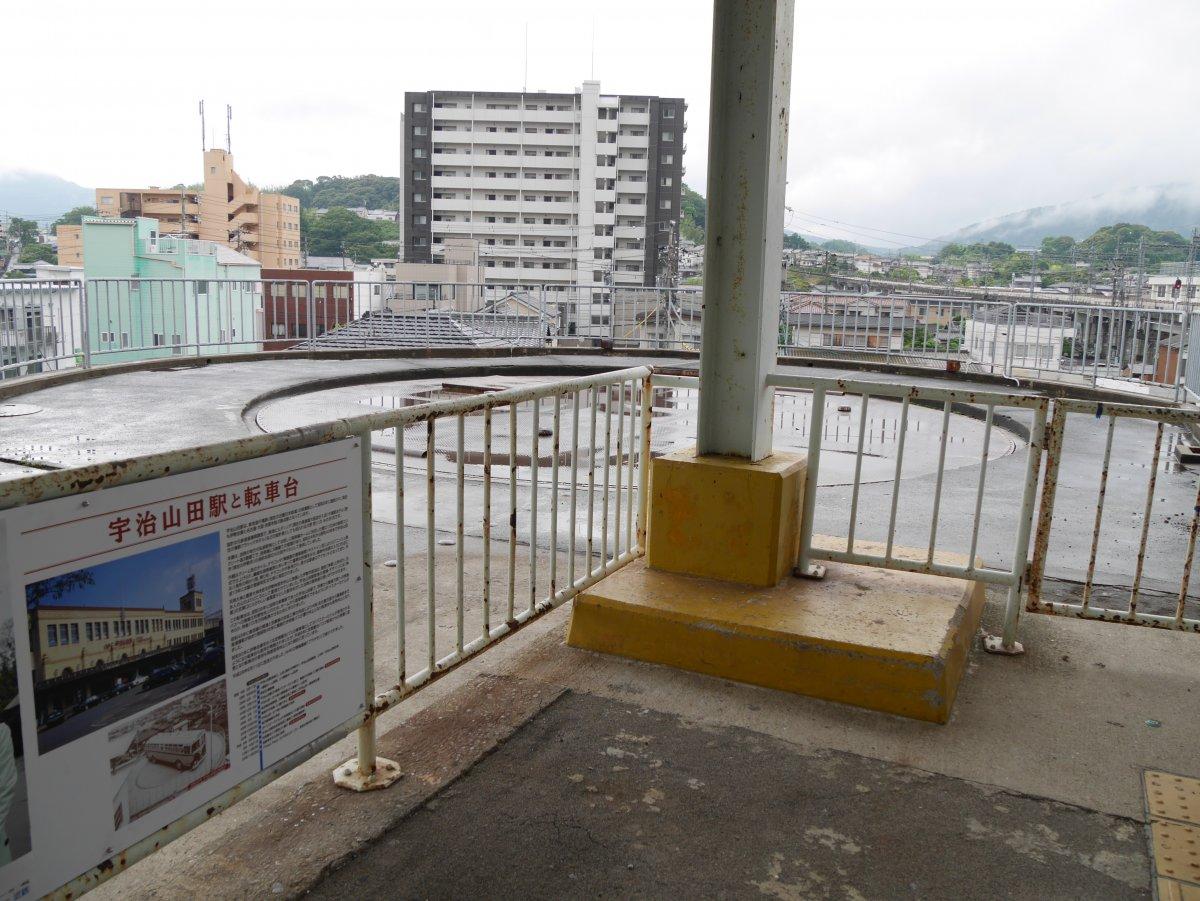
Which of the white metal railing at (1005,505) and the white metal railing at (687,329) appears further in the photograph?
the white metal railing at (687,329)

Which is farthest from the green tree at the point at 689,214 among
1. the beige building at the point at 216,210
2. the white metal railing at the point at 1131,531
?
the white metal railing at the point at 1131,531

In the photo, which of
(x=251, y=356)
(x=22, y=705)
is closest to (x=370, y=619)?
(x=22, y=705)

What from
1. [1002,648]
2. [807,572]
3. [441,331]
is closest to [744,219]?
[807,572]

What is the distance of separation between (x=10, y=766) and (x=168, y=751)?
1.52 ft

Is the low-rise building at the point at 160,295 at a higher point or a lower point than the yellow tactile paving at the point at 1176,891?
higher

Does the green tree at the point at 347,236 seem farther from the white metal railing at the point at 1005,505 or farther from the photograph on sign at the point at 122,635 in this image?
the photograph on sign at the point at 122,635

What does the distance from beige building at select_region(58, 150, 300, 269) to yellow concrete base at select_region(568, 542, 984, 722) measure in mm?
104249

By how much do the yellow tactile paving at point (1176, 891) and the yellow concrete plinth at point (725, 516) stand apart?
84.1 inches

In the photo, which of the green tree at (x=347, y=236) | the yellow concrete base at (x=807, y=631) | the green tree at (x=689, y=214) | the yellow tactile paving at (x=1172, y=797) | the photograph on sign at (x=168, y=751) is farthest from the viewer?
the green tree at (x=347, y=236)

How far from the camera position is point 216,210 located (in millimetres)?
111000

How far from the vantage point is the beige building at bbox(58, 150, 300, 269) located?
352 ft

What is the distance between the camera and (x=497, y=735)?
368 cm

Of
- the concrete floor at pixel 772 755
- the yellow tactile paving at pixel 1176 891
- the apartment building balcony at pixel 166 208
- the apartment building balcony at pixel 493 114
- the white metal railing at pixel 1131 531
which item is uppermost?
the apartment building balcony at pixel 493 114

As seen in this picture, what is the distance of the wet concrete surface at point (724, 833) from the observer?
111 inches
